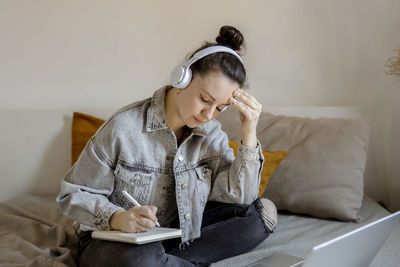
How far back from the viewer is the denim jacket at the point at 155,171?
107 cm

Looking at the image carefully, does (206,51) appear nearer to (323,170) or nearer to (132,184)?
(132,184)

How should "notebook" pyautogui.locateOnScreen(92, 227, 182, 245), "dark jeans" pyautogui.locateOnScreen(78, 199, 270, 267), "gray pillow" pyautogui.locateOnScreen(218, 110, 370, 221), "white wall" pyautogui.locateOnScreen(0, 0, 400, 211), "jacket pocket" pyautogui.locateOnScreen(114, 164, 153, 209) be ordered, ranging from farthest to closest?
"white wall" pyautogui.locateOnScreen(0, 0, 400, 211) < "gray pillow" pyautogui.locateOnScreen(218, 110, 370, 221) < "jacket pocket" pyautogui.locateOnScreen(114, 164, 153, 209) < "dark jeans" pyautogui.locateOnScreen(78, 199, 270, 267) < "notebook" pyautogui.locateOnScreen(92, 227, 182, 245)

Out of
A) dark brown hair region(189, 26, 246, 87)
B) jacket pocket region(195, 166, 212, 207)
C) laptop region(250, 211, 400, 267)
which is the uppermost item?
dark brown hair region(189, 26, 246, 87)

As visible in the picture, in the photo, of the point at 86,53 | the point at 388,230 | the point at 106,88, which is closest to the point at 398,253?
the point at 388,230

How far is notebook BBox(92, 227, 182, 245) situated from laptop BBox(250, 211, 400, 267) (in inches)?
12.2

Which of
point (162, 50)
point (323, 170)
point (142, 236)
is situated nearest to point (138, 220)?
point (142, 236)

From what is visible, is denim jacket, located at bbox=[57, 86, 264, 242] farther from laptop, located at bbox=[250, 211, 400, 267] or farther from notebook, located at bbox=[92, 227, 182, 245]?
laptop, located at bbox=[250, 211, 400, 267]

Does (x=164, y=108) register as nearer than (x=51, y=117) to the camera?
Yes

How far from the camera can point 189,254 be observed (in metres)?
1.11

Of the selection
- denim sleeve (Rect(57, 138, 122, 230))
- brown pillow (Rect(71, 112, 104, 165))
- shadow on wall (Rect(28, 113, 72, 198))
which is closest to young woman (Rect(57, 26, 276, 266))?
denim sleeve (Rect(57, 138, 122, 230))

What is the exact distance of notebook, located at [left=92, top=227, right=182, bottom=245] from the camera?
0.85 m

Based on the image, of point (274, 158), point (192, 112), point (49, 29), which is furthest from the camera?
point (49, 29)

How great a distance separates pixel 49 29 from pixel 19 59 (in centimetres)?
20

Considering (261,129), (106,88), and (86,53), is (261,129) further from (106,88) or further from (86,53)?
(86,53)
